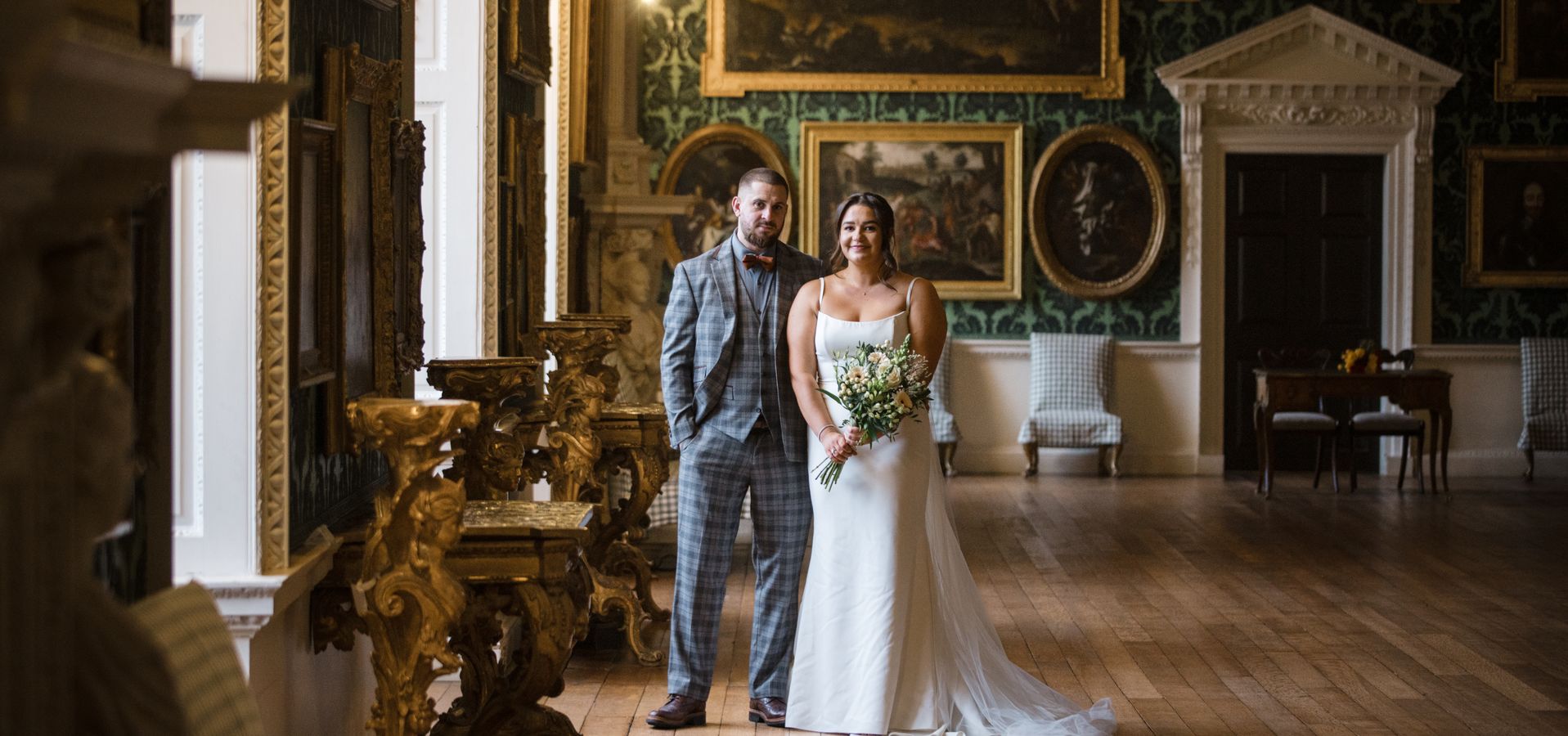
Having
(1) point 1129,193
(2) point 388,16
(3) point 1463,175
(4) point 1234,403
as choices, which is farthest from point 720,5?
(2) point 388,16

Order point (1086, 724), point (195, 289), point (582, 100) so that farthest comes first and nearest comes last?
1. point (582, 100)
2. point (1086, 724)
3. point (195, 289)

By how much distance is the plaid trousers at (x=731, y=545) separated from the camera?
5254 mm

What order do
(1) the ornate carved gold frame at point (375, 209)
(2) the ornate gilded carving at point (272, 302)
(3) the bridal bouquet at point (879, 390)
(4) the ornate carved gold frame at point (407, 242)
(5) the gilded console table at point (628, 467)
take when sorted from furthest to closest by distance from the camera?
(5) the gilded console table at point (628, 467), (3) the bridal bouquet at point (879, 390), (4) the ornate carved gold frame at point (407, 242), (1) the ornate carved gold frame at point (375, 209), (2) the ornate gilded carving at point (272, 302)

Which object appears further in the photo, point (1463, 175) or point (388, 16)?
point (1463, 175)

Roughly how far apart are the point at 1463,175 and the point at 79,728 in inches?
531

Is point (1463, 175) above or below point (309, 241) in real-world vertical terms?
above

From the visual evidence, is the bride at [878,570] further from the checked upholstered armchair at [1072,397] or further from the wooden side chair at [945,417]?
the checked upholstered armchair at [1072,397]

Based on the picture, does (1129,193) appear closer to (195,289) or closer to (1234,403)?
(1234,403)

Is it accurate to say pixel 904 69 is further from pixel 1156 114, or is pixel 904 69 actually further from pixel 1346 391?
pixel 1346 391

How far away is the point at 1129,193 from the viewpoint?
13.2m

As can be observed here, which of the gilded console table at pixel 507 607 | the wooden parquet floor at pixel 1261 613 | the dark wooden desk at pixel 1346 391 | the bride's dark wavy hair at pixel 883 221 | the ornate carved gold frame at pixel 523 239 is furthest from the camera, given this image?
the dark wooden desk at pixel 1346 391

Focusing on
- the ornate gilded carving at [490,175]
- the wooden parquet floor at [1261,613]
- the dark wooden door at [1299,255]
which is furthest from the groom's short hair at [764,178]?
the dark wooden door at [1299,255]

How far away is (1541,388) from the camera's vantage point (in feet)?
42.8

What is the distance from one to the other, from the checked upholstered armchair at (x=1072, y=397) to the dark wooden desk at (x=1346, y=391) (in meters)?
1.28
